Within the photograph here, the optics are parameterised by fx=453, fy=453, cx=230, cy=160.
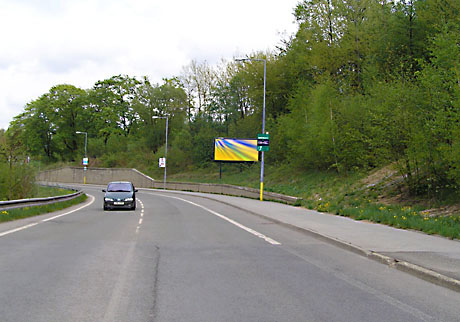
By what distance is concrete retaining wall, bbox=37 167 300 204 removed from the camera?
37.2m

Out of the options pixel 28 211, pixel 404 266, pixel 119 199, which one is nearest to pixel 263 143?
pixel 119 199

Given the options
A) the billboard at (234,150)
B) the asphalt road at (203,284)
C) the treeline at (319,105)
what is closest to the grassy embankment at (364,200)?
the treeline at (319,105)

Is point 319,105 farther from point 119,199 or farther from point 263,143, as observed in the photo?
point 119,199

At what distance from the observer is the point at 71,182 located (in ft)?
259

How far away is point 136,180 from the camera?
2643 inches

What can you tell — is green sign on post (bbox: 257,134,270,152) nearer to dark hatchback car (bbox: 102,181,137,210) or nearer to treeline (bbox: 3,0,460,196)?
treeline (bbox: 3,0,460,196)

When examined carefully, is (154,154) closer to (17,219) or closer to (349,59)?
(349,59)

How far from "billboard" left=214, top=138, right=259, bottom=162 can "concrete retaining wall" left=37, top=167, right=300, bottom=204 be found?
311 cm

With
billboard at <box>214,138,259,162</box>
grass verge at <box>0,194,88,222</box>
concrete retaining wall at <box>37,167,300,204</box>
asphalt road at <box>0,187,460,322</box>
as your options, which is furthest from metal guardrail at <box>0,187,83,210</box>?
billboard at <box>214,138,259,162</box>

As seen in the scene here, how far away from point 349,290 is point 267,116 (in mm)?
45732

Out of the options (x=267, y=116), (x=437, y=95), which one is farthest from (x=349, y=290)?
(x=267, y=116)

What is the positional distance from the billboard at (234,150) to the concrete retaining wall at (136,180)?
3.11 m

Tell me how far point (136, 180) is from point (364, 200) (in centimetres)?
4990

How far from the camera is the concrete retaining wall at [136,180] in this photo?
1467 inches
